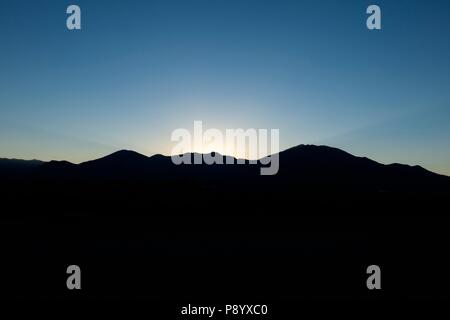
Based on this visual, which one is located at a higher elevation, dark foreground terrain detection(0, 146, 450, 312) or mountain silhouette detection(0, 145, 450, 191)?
mountain silhouette detection(0, 145, 450, 191)

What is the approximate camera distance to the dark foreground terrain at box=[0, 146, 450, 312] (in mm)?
11562

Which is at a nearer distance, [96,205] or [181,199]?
[96,205]

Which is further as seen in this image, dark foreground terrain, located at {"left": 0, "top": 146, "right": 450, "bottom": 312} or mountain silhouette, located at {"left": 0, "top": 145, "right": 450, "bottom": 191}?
mountain silhouette, located at {"left": 0, "top": 145, "right": 450, "bottom": 191}

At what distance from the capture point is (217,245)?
17188 mm

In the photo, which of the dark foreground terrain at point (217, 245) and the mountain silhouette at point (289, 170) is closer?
the dark foreground terrain at point (217, 245)

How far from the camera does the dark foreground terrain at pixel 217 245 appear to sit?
37.9 feet

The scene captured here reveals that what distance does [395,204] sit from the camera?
32.0m

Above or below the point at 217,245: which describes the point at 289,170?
above

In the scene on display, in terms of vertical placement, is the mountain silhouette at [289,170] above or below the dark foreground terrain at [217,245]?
above

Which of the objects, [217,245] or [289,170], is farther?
[289,170]
